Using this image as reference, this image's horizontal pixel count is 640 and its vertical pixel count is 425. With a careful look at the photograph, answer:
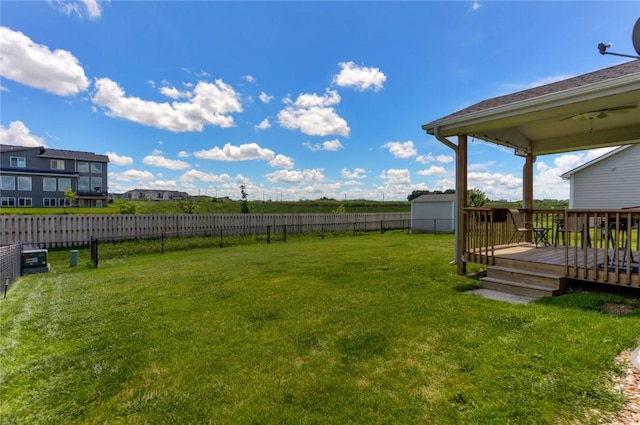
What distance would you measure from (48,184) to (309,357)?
36705 millimetres

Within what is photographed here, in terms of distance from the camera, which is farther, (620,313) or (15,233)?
(15,233)

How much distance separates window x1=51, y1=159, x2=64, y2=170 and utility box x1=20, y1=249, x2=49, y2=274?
2988cm

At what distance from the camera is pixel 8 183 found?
26875 mm

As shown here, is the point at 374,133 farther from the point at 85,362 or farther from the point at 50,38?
the point at 85,362

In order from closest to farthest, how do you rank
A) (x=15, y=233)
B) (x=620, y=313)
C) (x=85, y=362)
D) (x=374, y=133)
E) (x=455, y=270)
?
(x=85, y=362) → (x=620, y=313) → (x=455, y=270) → (x=15, y=233) → (x=374, y=133)

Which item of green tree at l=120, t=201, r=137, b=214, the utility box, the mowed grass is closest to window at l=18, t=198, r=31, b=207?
green tree at l=120, t=201, r=137, b=214

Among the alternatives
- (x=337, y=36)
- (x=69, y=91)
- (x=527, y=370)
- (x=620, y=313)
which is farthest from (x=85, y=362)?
(x=69, y=91)

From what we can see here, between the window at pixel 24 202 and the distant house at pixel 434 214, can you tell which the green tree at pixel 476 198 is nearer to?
the distant house at pixel 434 214

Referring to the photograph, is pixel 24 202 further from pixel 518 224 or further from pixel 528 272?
pixel 528 272

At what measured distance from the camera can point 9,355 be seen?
2.88 metres

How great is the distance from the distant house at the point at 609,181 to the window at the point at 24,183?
134ft

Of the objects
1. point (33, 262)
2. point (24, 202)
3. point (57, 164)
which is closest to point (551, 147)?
point (33, 262)

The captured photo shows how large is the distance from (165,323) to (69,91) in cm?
1362

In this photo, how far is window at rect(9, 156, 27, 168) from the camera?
90.9 feet
